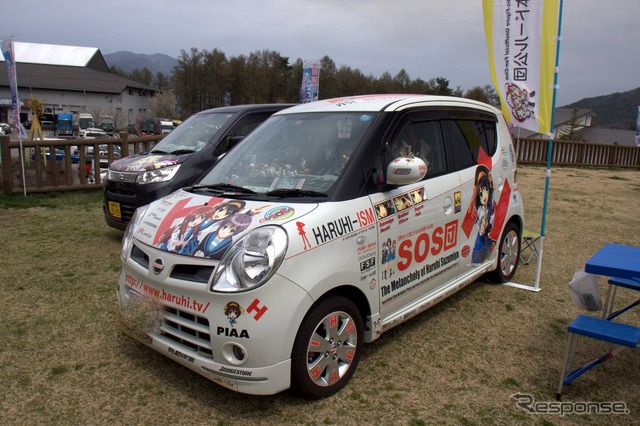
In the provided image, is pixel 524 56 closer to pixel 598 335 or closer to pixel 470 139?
pixel 470 139

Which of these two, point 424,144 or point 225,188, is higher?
point 424,144

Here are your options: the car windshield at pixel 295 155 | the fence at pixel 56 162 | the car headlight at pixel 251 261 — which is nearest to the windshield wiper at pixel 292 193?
the car windshield at pixel 295 155

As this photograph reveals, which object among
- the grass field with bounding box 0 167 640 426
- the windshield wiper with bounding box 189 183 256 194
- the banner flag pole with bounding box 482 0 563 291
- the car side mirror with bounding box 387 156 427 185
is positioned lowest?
the grass field with bounding box 0 167 640 426

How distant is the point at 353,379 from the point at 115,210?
4.48 m

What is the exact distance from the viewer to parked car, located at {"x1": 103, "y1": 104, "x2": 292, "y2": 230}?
235 inches

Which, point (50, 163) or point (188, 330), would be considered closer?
point (188, 330)

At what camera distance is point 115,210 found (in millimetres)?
6195

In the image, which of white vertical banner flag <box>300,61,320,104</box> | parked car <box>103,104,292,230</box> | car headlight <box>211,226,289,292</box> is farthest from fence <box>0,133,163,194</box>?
car headlight <box>211,226,289,292</box>

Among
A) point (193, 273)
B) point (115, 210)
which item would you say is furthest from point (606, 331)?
point (115, 210)

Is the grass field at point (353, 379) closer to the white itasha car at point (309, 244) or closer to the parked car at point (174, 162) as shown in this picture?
the white itasha car at point (309, 244)

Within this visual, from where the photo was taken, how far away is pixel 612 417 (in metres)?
2.75

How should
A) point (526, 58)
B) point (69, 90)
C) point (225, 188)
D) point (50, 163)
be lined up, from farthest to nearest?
1. point (69, 90)
2. point (50, 163)
3. point (526, 58)
4. point (225, 188)

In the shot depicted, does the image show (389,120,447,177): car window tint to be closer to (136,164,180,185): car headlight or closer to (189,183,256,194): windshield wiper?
(189,183,256,194): windshield wiper

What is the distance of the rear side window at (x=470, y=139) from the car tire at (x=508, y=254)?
941mm
